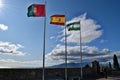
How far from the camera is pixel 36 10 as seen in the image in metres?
21.5

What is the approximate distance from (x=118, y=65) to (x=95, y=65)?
12.9 meters

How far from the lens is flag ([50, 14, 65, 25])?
80.5 feet

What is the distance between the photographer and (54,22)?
24.7 metres

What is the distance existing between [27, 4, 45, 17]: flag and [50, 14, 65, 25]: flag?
2.85 meters

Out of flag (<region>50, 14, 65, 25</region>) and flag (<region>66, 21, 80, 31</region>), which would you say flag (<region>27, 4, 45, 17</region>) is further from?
flag (<region>66, 21, 80, 31</region>)

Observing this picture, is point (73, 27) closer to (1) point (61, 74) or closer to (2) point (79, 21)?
(2) point (79, 21)

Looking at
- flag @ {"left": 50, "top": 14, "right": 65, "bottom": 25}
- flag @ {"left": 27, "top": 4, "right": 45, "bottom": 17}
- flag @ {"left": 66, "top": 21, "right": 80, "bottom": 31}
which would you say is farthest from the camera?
flag @ {"left": 66, "top": 21, "right": 80, "bottom": 31}

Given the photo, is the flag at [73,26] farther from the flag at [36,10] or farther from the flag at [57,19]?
the flag at [36,10]

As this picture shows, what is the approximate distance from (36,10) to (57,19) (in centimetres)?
417

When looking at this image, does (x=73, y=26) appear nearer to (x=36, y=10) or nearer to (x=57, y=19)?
(x=57, y=19)

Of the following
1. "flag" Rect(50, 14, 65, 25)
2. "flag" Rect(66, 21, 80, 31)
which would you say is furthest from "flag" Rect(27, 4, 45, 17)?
"flag" Rect(66, 21, 80, 31)

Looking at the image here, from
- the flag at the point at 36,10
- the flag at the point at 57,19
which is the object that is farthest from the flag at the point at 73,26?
the flag at the point at 36,10

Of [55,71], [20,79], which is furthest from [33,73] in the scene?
[55,71]

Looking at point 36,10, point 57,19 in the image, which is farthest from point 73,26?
point 36,10
